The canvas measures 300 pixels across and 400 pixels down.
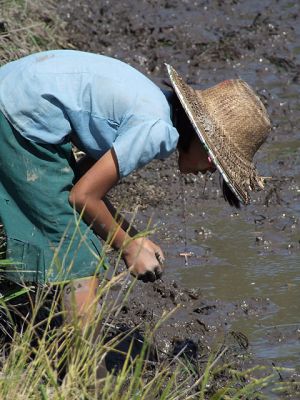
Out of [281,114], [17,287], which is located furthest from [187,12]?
[17,287]

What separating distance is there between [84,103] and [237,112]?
22.5 inches

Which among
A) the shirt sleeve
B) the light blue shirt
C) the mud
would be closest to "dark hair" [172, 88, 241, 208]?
the light blue shirt

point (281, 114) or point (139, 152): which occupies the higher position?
point (139, 152)

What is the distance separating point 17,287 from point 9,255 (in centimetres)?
25

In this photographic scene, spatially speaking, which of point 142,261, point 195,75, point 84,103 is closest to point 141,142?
point 84,103

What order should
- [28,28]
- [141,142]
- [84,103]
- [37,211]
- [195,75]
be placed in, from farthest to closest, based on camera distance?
[195,75], [28,28], [37,211], [84,103], [141,142]

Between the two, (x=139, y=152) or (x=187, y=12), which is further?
(x=187, y=12)

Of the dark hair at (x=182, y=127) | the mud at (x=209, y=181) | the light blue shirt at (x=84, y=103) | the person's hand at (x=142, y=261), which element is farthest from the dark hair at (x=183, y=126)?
the mud at (x=209, y=181)

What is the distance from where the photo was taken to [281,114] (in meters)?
6.84

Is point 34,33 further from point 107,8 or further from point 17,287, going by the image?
point 17,287

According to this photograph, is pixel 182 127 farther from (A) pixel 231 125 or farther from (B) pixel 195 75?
(B) pixel 195 75

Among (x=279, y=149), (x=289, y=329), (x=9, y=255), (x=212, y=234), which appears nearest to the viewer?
(x=9, y=255)

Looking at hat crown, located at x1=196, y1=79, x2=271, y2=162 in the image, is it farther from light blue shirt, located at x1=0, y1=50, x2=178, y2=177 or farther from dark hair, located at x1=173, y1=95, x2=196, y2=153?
light blue shirt, located at x1=0, y1=50, x2=178, y2=177

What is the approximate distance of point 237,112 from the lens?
12.9 ft
